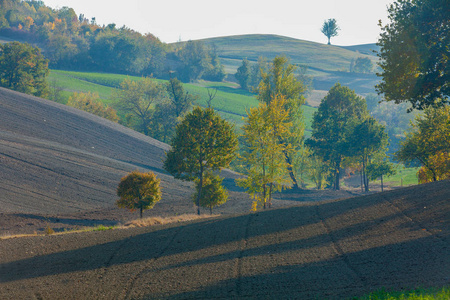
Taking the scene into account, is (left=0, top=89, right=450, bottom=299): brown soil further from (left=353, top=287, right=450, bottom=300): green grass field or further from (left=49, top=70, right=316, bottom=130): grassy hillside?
(left=49, top=70, right=316, bottom=130): grassy hillside

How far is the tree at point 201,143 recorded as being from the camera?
39.1 m

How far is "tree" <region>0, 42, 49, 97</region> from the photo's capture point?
3521 inches

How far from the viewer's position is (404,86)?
93.2 ft

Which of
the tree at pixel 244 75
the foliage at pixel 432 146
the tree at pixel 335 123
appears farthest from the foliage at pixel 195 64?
the foliage at pixel 432 146

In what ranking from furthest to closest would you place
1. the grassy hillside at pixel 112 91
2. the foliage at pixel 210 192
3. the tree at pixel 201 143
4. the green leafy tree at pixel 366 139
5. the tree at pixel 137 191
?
the grassy hillside at pixel 112 91 → the green leafy tree at pixel 366 139 → the foliage at pixel 210 192 → the tree at pixel 201 143 → the tree at pixel 137 191

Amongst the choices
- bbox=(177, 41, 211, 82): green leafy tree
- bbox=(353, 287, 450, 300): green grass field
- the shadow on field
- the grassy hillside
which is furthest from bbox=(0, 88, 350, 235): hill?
bbox=(177, 41, 211, 82): green leafy tree

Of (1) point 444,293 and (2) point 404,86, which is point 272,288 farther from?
(2) point 404,86

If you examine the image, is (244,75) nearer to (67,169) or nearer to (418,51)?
(67,169)

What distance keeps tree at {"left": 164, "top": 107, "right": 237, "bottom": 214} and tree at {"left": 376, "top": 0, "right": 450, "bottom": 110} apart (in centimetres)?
1563

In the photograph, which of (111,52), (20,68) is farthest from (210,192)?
(111,52)

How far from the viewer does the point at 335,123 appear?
2788 inches

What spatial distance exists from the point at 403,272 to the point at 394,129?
455ft

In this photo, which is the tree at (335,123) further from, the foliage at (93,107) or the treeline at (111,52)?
the treeline at (111,52)

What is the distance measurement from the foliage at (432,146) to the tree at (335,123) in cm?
2350
